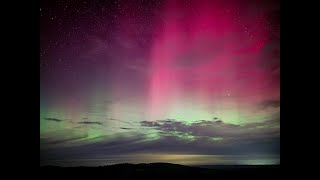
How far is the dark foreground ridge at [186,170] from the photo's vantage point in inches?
195

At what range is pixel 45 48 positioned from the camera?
195 inches

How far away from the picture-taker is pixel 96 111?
196 inches

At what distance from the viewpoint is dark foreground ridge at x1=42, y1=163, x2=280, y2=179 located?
4.96m

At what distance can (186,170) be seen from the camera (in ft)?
16.4

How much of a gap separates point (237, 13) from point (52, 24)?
1.91m

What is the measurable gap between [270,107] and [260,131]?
274 mm
